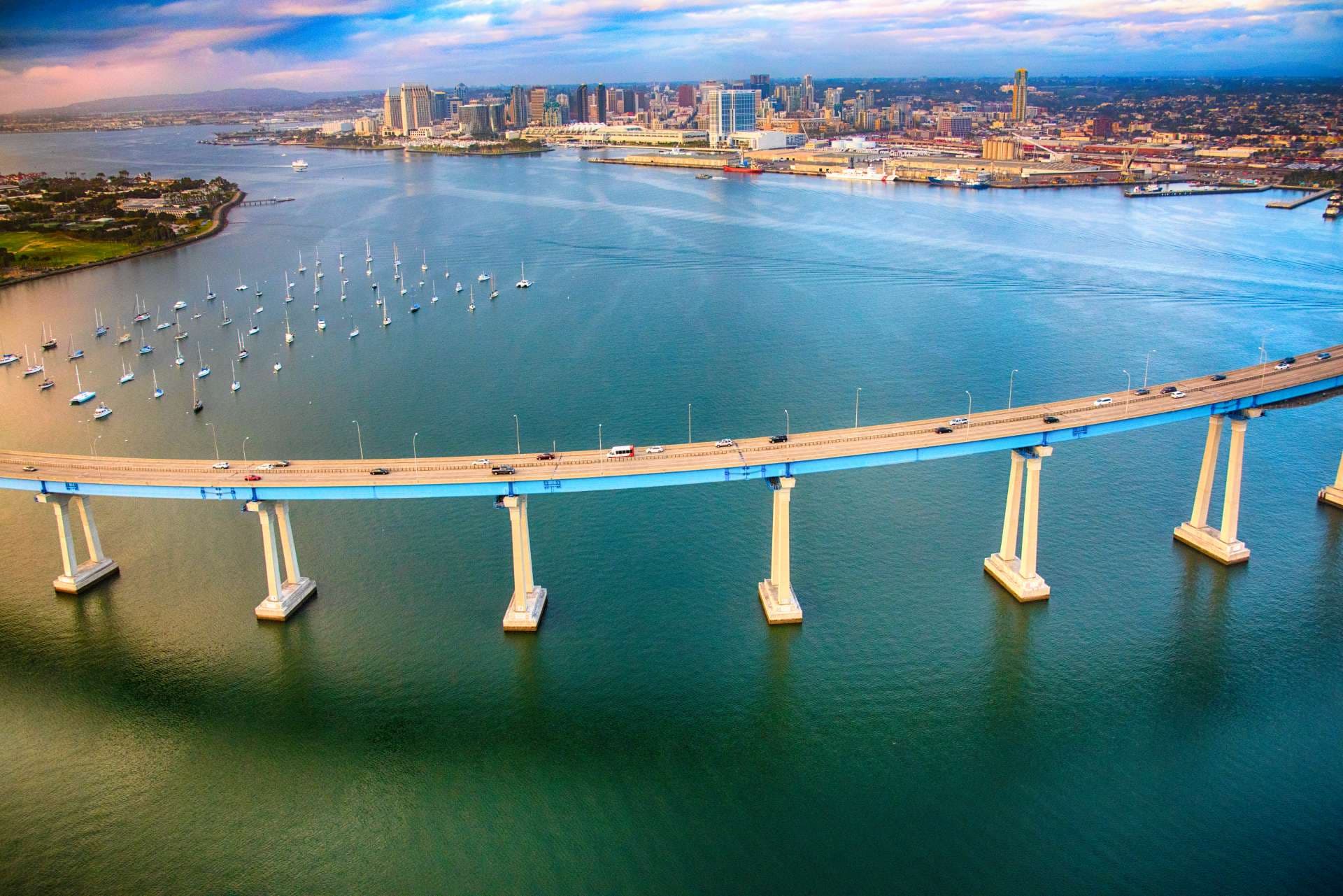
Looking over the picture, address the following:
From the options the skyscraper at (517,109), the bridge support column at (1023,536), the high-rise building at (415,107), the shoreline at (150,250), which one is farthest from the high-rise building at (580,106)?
the bridge support column at (1023,536)

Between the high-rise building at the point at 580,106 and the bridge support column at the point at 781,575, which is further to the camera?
the high-rise building at the point at 580,106

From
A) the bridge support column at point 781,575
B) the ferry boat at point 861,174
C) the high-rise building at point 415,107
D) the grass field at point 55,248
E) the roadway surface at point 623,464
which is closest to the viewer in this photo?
the roadway surface at point 623,464

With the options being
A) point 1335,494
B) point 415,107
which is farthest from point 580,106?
point 1335,494

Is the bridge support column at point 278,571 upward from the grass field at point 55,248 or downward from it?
downward

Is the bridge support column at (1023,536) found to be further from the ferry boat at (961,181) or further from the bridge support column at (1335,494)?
the ferry boat at (961,181)

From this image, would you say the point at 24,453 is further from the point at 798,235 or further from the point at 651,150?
the point at 651,150

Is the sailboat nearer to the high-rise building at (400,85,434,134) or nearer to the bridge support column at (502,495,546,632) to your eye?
the bridge support column at (502,495,546,632)
